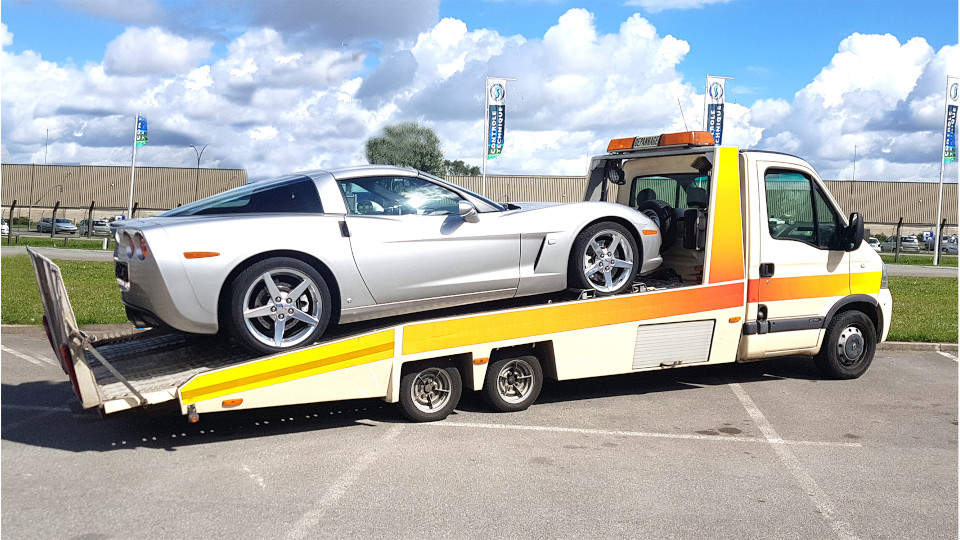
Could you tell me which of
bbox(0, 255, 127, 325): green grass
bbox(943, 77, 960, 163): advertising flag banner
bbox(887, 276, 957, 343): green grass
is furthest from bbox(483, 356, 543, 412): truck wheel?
bbox(943, 77, 960, 163): advertising flag banner

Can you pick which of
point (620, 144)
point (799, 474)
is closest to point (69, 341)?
point (799, 474)

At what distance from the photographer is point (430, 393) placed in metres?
6.39

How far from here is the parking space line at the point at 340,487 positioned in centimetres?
421

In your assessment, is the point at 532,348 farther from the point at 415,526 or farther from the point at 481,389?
the point at 415,526

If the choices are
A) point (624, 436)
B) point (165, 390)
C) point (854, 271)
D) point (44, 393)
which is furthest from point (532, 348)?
point (44, 393)

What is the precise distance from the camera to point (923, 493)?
506 centimetres

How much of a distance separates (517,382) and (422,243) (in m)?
1.51

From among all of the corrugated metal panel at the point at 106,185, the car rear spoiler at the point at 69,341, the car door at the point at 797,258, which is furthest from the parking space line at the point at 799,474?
the corrugated metal panel at the point at 106,185

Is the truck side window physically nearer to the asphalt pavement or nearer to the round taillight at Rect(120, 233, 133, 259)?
the asphalt pavement

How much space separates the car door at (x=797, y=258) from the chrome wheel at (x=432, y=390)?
Result: 316cm

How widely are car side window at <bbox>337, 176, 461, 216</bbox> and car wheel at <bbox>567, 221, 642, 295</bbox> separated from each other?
1.11 m

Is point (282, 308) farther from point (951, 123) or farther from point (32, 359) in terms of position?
point (951, 123)

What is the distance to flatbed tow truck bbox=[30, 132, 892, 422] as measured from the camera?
5.56 m

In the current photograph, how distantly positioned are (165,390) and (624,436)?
327 cm
